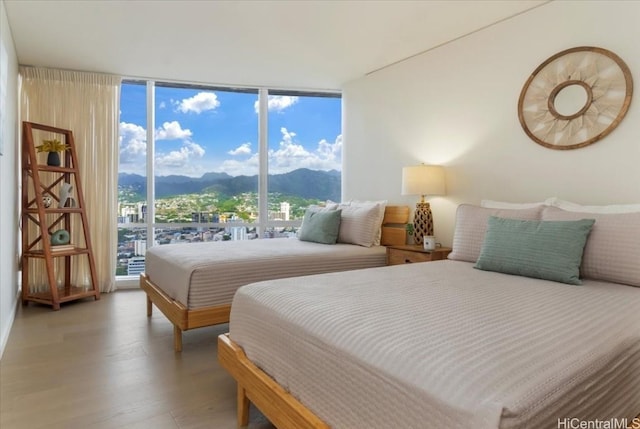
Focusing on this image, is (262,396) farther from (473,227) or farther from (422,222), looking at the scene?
(422,222)

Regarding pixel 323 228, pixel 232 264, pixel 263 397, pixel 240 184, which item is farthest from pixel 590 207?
pixel 240 184

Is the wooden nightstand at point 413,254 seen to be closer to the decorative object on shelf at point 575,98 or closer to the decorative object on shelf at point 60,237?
the decorative object on shelf at point 575,98

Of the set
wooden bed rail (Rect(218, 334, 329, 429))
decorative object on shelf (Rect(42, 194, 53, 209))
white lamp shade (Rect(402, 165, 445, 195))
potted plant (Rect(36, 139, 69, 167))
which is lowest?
wooden bed rail (Rect(218, 334, 329, 429))

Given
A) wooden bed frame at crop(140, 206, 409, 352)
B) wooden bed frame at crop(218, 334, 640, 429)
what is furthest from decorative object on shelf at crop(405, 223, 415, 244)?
wooden bed frame at crop(218, 334, 640, 429)

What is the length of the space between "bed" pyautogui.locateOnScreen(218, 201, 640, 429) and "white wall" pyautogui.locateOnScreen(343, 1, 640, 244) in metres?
0.57

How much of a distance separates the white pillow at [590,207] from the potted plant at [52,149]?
4248 millimetres

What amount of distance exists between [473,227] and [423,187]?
31.5 inches

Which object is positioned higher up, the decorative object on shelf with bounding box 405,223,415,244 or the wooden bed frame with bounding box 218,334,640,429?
the decorative object on shelf with bounding box 405,223,415,244

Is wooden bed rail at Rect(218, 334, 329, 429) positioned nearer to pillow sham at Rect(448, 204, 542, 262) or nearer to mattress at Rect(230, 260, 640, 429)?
mattress at Rect(230, 260, 640, 429)

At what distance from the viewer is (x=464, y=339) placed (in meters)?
1.15

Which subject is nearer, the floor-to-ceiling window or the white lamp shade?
the white lamp shade

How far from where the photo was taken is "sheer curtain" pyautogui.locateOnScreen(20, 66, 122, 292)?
4051mm

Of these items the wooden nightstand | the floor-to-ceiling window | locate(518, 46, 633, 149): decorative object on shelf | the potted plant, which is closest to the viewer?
locate(518, 46, 633, 149): decorative object on shelf

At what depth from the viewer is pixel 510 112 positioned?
2.97m
